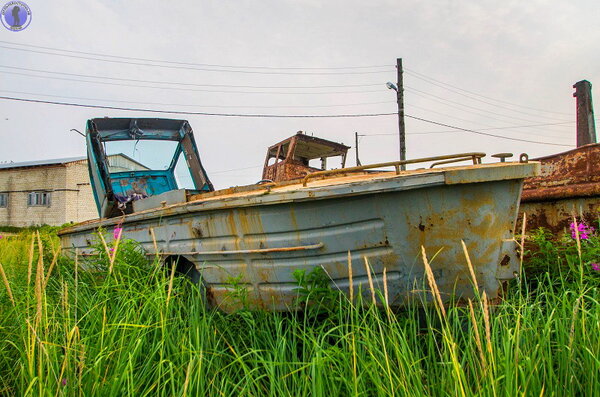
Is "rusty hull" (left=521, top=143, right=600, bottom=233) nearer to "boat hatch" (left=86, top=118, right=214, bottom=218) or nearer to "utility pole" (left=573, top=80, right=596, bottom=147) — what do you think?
"utility pole" (left=573, top=80, right=596, bottom=147)

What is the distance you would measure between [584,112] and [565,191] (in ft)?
16.0

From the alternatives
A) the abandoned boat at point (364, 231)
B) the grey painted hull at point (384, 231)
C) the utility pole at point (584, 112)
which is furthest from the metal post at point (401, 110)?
the grey painted hull at point (384, 231)

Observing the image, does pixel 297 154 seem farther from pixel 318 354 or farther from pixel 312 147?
pixel 318 354

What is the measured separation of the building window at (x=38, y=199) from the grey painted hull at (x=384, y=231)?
96.4 feet

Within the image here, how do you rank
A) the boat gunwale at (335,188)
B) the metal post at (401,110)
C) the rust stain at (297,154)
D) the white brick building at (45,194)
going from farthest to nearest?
the white brick building at (45,194) < the metal post at (401,110) < the rust stain at (297,154) < the boat gunwale at (335,188)

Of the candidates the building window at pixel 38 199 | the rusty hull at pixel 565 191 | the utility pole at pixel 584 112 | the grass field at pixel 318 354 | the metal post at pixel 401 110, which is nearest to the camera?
the grass field at pixel 318 354

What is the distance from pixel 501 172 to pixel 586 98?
23.2 ft

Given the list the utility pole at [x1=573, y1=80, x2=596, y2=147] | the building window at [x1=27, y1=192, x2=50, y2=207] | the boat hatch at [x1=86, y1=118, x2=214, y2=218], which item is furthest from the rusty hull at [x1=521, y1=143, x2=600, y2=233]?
the building window at [x1=27, y1=192, x2=50, y2=207]

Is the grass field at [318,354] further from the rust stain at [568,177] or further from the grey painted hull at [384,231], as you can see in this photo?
the rust stain at [568,177]

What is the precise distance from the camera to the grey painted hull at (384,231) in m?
2.59

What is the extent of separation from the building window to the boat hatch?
2568 cm

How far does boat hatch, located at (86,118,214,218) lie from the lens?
5457 millimetres

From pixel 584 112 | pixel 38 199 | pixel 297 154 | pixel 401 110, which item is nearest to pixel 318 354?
pixel 297 154

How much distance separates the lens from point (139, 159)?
607 cm
